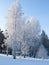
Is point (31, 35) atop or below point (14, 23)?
below

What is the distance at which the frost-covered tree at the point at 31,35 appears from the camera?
128 feet

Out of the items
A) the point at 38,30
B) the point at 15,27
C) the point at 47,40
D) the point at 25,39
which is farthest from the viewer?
the point at 47,40

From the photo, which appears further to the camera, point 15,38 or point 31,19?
point 31,19

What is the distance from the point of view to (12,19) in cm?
2817

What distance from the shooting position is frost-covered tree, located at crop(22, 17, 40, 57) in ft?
128

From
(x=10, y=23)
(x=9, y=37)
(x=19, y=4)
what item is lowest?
(x=9, y=37)

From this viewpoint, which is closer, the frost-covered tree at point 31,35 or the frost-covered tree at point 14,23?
the frost-covered tree at point 14,23

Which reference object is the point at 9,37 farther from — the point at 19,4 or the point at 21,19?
the point at 19,4

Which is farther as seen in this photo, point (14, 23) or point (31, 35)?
point (31, 35)

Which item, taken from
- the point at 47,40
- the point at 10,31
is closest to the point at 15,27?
the point at 10,31

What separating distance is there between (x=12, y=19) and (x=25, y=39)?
37.9 feet

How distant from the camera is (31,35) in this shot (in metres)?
40.7

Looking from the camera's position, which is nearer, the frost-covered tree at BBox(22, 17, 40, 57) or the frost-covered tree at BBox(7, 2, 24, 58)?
the frost-covered tree at BBox(7, 2, 24, 58)

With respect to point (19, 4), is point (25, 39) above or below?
below
